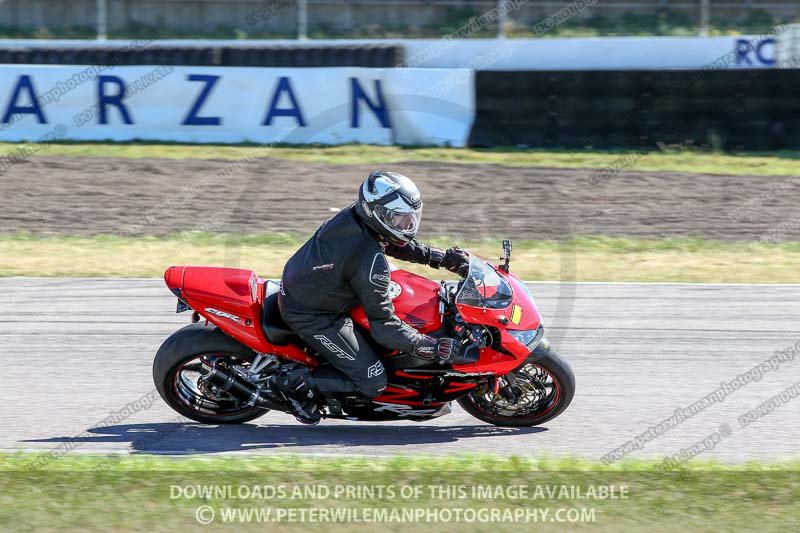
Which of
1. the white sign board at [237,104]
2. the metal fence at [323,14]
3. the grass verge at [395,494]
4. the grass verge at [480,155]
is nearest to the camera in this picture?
the grass verge at [395,494]

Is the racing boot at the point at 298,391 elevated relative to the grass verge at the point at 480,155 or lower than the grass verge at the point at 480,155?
elevated

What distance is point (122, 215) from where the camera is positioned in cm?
1387

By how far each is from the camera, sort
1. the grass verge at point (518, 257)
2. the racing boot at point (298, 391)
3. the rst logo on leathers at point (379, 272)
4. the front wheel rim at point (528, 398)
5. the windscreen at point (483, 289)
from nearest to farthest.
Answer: the rst logo on leathers at point (379, 272) < the windscreen at point (483, 289) < the racing boot at point (298, 391) < the front wheel rim at point (528, 398) < the grass verge at point (518, 257)

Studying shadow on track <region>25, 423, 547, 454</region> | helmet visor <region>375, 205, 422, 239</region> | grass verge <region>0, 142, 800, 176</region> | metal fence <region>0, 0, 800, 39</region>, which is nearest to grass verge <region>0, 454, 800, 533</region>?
shadow on track <region>25, 423, 547, 454</region>

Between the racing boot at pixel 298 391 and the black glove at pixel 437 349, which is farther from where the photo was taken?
the racing boot at pixel 298 391

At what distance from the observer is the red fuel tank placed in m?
6.34

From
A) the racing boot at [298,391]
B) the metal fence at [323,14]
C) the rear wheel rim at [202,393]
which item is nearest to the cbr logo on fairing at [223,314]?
the rear wheel rim at [202,393]

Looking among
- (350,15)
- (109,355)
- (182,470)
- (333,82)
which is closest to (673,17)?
(350,15)

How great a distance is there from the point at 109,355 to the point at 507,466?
12.6ft

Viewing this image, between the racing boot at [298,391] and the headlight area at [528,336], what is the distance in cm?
129

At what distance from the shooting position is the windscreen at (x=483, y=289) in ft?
20.6

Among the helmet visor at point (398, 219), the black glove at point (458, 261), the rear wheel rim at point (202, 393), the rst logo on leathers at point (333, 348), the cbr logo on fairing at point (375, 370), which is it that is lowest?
the rear wheel rim at point (202, 393)

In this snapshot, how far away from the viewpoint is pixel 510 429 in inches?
267

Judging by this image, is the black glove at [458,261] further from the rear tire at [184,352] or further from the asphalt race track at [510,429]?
the rear tire at [184,352]
